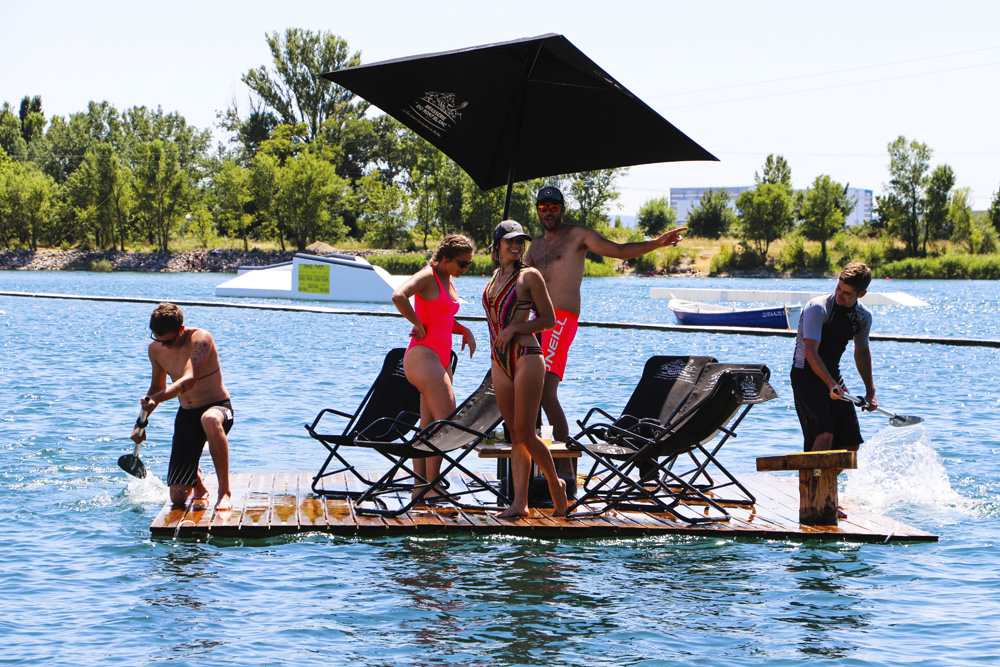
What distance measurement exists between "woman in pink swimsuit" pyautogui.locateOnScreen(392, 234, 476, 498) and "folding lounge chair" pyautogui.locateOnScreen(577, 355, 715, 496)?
3.56 feet

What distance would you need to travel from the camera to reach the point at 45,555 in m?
6.48

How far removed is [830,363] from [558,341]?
1831mm

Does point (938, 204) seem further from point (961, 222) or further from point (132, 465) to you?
point (132, 465)

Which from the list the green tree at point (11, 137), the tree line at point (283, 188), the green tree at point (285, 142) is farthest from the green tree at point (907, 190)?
the green tree at point (11, 137)

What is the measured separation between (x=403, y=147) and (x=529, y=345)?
90279mm

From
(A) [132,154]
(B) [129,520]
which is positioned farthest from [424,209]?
(B) [129,520]

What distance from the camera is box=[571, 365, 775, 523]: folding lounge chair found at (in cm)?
648

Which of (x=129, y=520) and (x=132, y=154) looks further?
(x=132, y=154)

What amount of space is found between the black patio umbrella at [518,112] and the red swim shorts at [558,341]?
33.3 inches

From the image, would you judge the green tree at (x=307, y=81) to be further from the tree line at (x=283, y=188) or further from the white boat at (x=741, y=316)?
the white boat at (x=741, y=316)

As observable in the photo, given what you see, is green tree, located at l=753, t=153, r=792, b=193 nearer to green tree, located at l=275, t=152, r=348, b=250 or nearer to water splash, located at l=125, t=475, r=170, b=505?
green tree, located at l=275, t=152, r=348, b=250

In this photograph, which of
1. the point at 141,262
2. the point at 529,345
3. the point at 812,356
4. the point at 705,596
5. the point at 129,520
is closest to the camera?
the point at 705,596

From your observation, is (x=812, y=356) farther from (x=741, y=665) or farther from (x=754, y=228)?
(x=754, y=228)

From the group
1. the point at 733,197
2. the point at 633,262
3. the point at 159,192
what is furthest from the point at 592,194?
the point at 733,197
